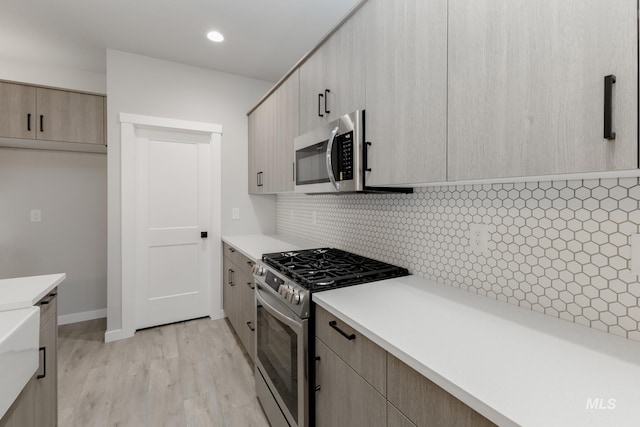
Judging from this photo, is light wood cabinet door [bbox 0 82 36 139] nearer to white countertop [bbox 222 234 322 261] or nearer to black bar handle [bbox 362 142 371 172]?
white countertop [bbox 222 234 322 261]

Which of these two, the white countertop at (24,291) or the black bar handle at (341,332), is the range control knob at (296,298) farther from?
the white countertop at (24,291)

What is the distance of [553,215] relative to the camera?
1026 millimetres

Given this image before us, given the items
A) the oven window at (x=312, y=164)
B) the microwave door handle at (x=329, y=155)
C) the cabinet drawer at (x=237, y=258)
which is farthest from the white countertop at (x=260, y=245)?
the microwave door handle at (x=329, y=155)

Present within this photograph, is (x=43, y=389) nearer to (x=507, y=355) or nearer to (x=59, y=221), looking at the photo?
(x=507, y=355)

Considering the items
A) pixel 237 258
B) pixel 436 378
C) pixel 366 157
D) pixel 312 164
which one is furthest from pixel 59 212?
pixel 436 378

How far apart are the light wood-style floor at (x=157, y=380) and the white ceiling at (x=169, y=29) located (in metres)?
2.71

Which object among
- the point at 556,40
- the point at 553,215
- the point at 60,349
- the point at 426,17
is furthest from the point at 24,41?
the point at 553,215

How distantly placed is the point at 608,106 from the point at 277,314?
146cm

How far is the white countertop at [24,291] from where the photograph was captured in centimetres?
116

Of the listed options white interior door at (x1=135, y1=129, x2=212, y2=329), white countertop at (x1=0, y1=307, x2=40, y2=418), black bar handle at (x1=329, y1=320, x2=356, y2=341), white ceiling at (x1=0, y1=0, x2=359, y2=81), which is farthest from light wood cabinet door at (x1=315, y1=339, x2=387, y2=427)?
white interior door at (x1=135, y1=129, x2=212, y2=329)

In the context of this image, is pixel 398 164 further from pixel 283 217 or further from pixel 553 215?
pixel 283 217

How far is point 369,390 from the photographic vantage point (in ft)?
3.13

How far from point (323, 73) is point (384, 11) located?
558mm

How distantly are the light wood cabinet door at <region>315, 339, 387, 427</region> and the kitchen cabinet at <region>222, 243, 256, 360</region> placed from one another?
39.2 inches
